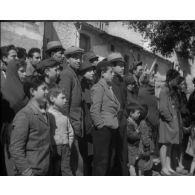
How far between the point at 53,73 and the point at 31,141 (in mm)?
843

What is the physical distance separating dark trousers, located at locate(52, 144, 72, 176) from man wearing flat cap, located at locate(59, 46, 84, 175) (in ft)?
0.70

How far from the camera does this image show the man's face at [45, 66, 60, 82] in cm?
443

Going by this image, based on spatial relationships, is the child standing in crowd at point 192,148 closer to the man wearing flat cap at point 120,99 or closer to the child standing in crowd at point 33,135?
the man wearing flat cap at point 120,99

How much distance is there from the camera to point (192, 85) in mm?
4941

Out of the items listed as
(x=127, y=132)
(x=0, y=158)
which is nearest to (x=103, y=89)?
(x=127, y=132)

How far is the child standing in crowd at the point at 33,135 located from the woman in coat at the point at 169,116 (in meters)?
1.52

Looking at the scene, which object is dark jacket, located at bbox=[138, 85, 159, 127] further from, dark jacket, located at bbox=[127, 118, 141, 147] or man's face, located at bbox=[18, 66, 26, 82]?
man's face, located at bbox=[18, 66, 26, 82]

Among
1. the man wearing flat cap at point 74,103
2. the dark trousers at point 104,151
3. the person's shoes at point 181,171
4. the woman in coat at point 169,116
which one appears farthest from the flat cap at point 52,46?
the person's shoes at point 181,171

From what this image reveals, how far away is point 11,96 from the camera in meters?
4.50

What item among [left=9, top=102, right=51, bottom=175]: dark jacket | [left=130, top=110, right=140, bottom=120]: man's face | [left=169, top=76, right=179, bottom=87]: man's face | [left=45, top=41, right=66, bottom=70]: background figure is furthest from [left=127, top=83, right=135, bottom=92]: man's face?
[left=9, top=102, right=51, bottom=175]: dark jacket

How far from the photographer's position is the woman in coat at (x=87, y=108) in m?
4.64

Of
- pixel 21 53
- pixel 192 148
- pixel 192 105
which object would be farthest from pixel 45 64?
pixel 192 148

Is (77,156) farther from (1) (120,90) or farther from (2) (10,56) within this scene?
(2) (10,56)
